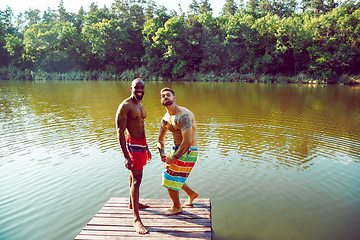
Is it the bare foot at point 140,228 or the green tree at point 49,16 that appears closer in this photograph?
the bare foot at point 140,228

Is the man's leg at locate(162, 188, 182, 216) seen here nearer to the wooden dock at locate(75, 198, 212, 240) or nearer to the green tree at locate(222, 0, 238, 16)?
the wooden dock at locate(75, 198, 212, 240)

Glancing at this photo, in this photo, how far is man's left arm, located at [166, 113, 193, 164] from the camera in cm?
365

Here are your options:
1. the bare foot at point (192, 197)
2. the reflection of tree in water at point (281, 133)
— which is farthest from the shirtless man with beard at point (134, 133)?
the reflection of tree in water at point (281, 133)

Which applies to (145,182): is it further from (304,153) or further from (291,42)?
(291,42)

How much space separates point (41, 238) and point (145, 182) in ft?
7.97

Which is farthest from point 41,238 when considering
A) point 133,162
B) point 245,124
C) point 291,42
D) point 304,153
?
point 291,42

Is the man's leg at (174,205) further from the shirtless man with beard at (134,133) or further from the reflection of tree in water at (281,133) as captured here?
the reflection of tree in water at (281,133)

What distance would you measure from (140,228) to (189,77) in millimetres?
47331

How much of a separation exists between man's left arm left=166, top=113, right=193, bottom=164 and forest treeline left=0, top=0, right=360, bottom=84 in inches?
1612

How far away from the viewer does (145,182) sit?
6070mm

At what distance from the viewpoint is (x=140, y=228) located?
347 cm

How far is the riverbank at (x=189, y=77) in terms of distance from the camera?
132ft

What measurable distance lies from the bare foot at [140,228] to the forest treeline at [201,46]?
41.6 metres


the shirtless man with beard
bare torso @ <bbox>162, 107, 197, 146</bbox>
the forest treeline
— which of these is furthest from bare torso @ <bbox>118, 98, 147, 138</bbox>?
the forest treeline
